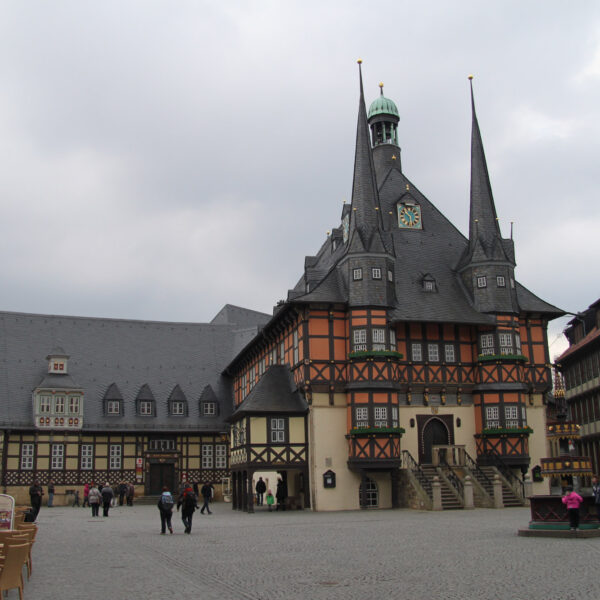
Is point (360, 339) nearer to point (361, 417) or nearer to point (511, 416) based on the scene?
point (361, 417)

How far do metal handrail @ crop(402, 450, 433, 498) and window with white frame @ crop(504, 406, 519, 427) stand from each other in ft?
17.4

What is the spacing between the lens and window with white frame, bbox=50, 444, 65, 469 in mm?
54969

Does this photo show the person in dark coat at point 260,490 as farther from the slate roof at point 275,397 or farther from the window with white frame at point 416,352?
the window with white frame at point 416,352

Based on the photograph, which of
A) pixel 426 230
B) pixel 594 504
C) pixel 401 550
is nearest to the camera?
pixel 401 550

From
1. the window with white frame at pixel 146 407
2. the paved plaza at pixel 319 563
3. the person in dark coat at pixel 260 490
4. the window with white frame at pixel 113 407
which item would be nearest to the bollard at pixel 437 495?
the paved plaza at pixel 319 563

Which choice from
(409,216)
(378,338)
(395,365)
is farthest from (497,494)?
(409,216)

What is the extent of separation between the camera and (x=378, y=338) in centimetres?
4041

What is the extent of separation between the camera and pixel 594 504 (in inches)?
871

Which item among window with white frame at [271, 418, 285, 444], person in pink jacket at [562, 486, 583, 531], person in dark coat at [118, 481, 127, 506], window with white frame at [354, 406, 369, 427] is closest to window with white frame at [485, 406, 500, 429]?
window with white frame at [354, 406, 369, 427]

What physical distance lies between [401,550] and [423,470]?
811 inches

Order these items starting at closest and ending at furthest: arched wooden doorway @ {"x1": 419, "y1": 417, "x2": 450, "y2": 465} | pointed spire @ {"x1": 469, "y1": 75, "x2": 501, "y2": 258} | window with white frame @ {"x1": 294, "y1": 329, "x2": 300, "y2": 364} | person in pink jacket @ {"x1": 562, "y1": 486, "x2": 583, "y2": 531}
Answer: person in pink jacket @ {"x1": 562, "y1": 486, "x2": 583, "y2": 531} < arched wooden doorway @ {"x1": 419, "y1": 417, "x2": 450, "y2": 465} < window with white frame @ {"x1": 294, "y1": 329, "x2": 300, "y2": 364} < pointed spire @ {"x1": 469, "y1": 75, "x2": 501, "y2": 258}

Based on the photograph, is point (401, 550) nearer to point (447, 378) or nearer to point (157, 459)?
point (447, 378)

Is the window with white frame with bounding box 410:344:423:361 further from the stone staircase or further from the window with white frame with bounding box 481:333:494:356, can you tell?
the stone staircase

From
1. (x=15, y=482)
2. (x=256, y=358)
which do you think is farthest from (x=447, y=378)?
(x=15, y=482)
